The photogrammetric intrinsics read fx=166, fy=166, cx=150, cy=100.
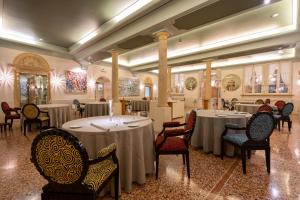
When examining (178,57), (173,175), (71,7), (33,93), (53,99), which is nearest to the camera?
(173,175)

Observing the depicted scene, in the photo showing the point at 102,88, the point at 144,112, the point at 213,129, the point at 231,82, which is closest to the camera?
the point at 213,129

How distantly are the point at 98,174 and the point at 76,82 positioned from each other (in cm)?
900

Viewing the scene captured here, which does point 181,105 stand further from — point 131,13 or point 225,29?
point 131,13

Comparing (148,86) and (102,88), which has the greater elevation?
(148,86)

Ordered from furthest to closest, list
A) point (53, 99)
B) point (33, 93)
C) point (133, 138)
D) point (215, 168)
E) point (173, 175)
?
point (53, 99)
point (33, 93)
point (215, 168)
point (173, 175)
point (133, 138)

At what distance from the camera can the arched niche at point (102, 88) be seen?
37.8 feet

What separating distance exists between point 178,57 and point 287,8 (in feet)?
17.9

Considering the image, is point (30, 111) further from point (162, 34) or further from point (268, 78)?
point (268, 78)

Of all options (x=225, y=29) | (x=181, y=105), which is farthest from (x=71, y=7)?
(x=181, y=105)

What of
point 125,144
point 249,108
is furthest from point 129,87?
point 125,144

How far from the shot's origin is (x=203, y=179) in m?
2.42

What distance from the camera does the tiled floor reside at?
2.06m

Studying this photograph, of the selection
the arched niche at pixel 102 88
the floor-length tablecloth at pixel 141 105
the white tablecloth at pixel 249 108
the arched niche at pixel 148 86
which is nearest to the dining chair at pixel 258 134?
the white tablecloth at pixel 249 108

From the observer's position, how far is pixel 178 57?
9633 mm
